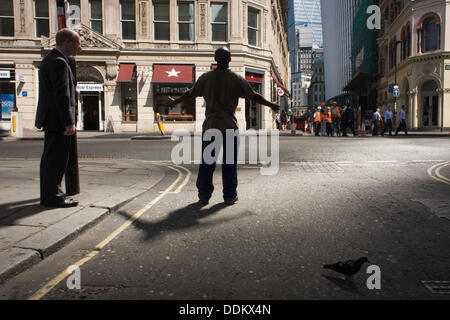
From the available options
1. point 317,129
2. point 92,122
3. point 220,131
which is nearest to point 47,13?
point 92,122

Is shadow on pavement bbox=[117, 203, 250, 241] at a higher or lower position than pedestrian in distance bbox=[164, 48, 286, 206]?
lower

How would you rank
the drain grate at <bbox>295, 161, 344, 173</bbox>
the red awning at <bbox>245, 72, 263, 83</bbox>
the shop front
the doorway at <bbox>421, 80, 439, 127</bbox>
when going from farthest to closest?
the doorway at <bbox>421, 80, 439, 127</bbox> → the red awning at <bbox>245, 72, 263, 83</bbox> → the shop front → the drain grate at <bbox>295, 161, 344, 173</bbox>

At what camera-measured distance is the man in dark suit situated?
4.23 metres

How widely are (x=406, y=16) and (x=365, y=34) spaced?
763 inches

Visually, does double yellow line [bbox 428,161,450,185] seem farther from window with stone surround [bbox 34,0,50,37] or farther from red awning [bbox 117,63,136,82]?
window with stone surround [bbox 34,0,50,37]

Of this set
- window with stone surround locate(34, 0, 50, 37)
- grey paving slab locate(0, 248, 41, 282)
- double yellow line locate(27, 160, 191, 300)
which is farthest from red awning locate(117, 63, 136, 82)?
grey paving slab locate(0, 248, 41, 282)

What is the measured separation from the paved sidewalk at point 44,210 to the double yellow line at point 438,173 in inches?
190

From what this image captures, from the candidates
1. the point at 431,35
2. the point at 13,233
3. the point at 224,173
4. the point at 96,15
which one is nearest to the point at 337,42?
the point at 431,35

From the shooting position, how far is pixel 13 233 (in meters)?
3.45
